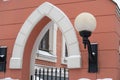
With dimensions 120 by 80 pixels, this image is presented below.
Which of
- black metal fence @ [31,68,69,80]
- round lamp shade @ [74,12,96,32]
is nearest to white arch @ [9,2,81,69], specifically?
black metal fence @ [31,68,69,80]

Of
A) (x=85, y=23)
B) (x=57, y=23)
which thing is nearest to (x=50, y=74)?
(x=57, y=23)

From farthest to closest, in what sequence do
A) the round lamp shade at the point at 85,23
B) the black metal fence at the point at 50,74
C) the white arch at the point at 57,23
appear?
the black metal fence at the point at 50,74
the white arch at the point at 57,23
the round lamp shade at the point at 85,23

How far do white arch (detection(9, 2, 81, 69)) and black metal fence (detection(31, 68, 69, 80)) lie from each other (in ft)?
1.38

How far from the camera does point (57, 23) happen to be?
6012 mm

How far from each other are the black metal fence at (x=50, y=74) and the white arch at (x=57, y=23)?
42 cm

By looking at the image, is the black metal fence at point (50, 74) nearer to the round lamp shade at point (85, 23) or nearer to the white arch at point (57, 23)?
the white arch at point (57, 23)

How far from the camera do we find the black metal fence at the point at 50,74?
6.29m

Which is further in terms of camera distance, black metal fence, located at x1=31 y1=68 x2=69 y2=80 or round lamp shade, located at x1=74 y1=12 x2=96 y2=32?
black metal fence, located at x1=31 y1=68 x2=69 y2=80

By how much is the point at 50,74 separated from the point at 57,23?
1275 mm

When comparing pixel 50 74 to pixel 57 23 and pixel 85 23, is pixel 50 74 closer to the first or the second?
pixel 57 23

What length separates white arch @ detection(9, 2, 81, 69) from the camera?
5715mm

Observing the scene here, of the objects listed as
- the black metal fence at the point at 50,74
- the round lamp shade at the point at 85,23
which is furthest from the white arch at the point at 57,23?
the round lamp shade at the point at 85,23

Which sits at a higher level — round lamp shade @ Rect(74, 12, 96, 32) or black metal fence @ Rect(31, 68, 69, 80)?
round lamp shade @ Rect(74, 12, 96, 32)

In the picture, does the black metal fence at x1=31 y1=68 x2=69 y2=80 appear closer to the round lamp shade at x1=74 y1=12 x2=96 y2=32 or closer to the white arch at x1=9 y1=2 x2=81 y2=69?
the white arch at x1=9 y1=2 x2=81 y2=69
